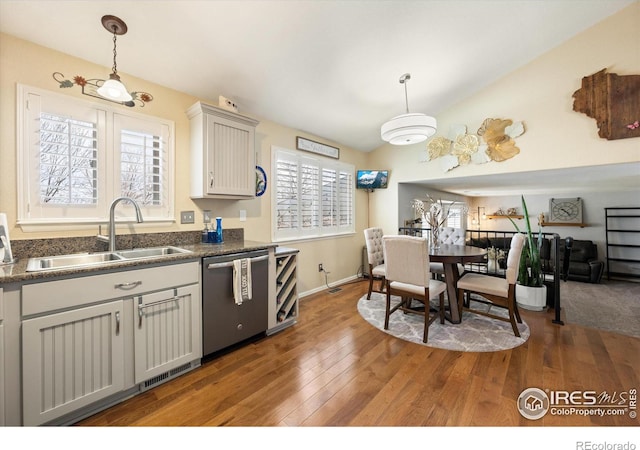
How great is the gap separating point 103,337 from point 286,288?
5.18 feet

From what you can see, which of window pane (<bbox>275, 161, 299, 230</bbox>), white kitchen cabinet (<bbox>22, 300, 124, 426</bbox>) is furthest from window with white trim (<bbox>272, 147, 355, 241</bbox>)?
white kitchen cabinet (<bbox>22, 300, 124, 426</bbox>)

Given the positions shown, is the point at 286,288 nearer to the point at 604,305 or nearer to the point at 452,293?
the point at 452,293

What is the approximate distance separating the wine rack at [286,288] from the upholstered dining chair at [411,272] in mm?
1015

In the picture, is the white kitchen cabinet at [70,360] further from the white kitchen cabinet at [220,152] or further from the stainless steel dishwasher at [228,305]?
the white kitchen cabinet at [220,152]

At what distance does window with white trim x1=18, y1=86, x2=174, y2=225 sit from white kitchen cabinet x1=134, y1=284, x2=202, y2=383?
89 cm

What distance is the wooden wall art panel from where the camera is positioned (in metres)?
2.63

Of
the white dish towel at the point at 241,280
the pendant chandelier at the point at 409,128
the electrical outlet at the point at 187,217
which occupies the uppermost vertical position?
the pendant chandelier at the point at 409,128

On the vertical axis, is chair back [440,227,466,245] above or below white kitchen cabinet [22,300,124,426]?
above

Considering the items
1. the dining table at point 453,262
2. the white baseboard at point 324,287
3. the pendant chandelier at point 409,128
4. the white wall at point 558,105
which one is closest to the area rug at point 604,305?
the dining table at point 453,262

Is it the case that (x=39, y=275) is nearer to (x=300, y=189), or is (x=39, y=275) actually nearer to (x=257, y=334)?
(x=257, y=334)

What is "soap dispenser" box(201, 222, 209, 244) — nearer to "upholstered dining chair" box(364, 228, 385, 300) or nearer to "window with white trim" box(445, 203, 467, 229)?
"upholstered dining chair" box(364, 228, 385, 300)

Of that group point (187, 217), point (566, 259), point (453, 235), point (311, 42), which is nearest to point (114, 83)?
point (187, 217)

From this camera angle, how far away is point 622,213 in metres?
5.59

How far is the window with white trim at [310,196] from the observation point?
3535mm
